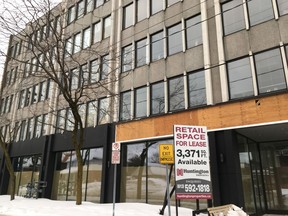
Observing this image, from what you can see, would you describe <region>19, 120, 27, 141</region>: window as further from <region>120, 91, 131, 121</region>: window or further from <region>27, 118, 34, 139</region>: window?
<region>120, 91, 131, 121</region>: window

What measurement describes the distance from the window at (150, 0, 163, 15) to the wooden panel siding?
7271 mm

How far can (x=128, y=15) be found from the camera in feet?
65.6

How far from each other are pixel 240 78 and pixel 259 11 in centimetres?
339

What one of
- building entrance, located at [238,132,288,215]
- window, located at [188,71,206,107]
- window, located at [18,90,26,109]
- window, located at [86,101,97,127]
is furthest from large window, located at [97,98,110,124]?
window, located at [18,90,26,109]

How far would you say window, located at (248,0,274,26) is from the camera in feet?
43.2

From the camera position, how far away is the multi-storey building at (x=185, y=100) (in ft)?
41.3

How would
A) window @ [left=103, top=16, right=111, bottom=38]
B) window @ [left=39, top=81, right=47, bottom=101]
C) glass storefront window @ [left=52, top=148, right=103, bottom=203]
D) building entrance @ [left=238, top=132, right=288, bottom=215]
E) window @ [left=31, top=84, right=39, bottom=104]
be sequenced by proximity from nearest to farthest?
building entrance @ [left=238, top=132, right=288, bottom=215]
glass storefront window @ [left=52, top=148, right=103, bottom=203]
window @ [left=103, top=16, right=111, bottom=38]
window @ [left=39, top=81, right=47, bottom=101]
window @ [left=31, top=84, right=39, bottom=104]

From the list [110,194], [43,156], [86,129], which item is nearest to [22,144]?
[43,156]

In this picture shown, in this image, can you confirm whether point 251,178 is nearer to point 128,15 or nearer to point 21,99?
point 128,15

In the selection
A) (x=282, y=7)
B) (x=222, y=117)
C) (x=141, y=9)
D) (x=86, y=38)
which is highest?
(x=141, y=9)

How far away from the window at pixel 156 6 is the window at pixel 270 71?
25.3 feet

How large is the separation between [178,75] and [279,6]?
5.88m

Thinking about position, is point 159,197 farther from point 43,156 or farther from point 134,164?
point 43,156

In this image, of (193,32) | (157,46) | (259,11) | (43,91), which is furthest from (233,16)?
(43,91)
